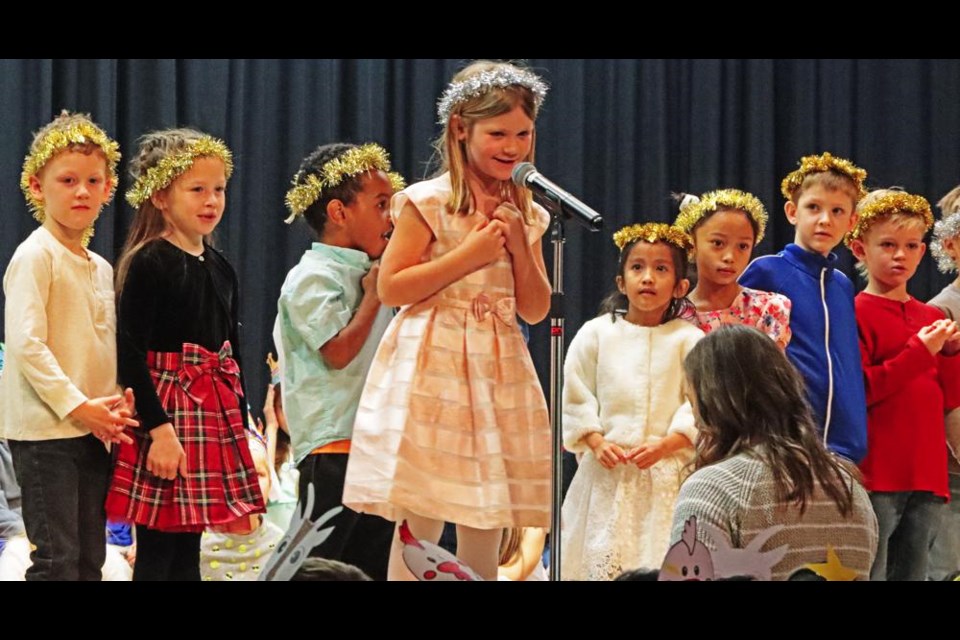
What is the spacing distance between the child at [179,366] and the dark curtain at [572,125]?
1.18ft

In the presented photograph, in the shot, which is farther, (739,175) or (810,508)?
(739,175)

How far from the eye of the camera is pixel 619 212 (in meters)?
3.77

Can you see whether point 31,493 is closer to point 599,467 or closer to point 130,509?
point 130,509

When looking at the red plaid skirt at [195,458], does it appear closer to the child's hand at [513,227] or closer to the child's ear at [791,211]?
the child's hand at [513,227]

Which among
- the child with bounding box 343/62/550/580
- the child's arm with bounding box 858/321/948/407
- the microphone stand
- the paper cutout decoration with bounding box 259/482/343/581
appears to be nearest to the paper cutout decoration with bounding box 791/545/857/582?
the microphone stand

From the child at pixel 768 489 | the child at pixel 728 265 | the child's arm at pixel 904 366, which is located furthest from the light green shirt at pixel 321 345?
the child's arm at pixel 904 366

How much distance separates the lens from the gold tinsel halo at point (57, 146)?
10.1ft

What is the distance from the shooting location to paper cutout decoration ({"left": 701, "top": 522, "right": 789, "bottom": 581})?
240 cm

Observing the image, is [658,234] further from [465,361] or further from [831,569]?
[831,569]

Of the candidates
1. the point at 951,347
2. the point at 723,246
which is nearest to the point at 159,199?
the point at 723,246

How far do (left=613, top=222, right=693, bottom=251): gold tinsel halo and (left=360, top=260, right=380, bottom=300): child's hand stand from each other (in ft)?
2.22
